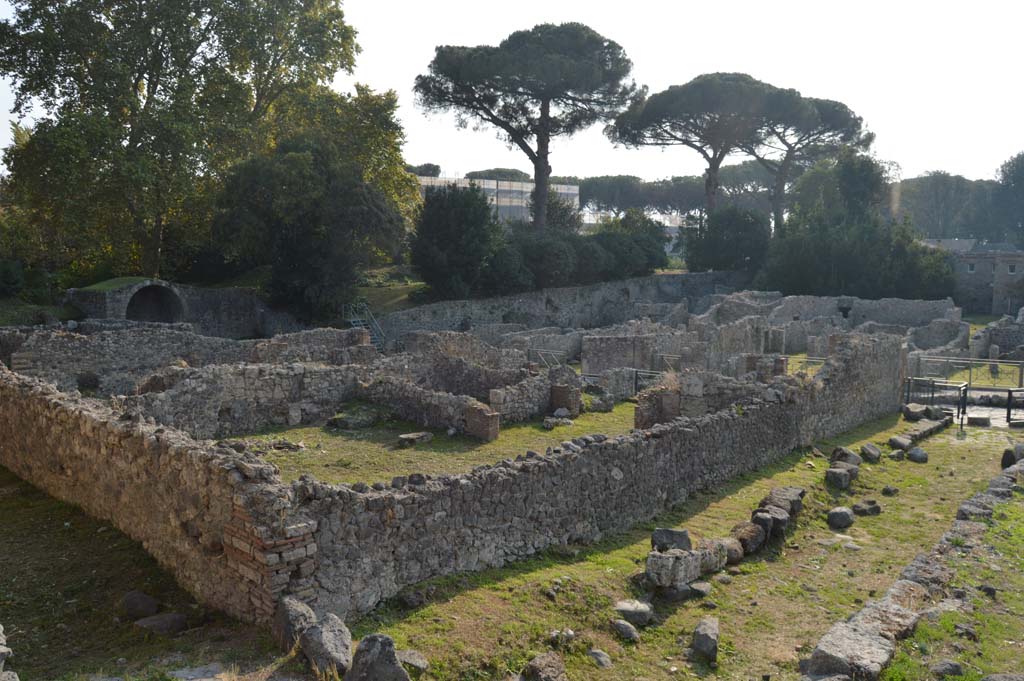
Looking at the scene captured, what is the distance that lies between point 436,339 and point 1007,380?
706 inches

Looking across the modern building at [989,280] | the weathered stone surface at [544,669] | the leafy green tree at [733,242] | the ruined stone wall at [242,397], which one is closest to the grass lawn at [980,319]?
the modern building at [989,280]

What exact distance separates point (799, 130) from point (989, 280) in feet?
69.9

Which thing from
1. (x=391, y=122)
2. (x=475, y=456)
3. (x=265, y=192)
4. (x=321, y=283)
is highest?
(x=391, y=122)

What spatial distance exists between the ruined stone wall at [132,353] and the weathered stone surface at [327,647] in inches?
583

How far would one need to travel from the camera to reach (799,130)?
218 feet

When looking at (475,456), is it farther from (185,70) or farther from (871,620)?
(185,70)

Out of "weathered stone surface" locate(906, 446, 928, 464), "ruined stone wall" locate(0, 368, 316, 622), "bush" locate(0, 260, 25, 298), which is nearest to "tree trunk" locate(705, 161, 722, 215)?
"bush" locate(0, 260, 25, 298)

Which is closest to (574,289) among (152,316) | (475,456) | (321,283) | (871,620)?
(321,283)

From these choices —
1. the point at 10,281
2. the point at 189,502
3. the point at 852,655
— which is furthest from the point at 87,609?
the point at 10,281

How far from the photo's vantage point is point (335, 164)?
37031 millimetres

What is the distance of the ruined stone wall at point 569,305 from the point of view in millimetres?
41281

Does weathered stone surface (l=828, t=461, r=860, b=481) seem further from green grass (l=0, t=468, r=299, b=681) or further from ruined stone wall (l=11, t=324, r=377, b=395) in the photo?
ruined stone wall (l=11, t=324, r=377, b=395)

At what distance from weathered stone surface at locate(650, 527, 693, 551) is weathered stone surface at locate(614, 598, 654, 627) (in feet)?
5.16

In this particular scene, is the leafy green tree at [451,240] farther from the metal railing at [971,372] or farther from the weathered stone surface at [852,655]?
the weathered stone surface at [852,655]
